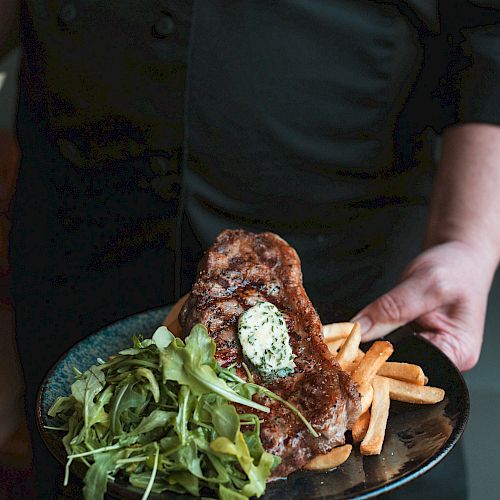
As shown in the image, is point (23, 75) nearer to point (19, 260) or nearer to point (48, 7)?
point (48, 7)

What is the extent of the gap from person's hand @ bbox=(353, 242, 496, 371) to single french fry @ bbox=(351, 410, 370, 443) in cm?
41

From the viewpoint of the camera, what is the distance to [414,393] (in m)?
1.86

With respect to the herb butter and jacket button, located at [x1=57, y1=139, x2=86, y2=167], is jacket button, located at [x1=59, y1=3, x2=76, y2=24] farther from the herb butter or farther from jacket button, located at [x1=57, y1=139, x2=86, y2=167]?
the herb butter

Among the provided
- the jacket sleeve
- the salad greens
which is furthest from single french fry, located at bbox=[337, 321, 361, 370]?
the jacket sleeve

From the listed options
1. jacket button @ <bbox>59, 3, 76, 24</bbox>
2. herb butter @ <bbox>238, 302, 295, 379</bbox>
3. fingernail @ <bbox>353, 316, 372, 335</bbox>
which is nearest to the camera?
herb butter @ <bbox>238, 302, 295, 379</bbox>

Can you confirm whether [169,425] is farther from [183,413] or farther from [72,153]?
[72,153]

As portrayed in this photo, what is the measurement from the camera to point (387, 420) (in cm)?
183

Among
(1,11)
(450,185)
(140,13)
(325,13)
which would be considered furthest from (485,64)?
(1,11)

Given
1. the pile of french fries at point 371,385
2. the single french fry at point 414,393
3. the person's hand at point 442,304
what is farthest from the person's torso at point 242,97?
the single french fry at point 414,393

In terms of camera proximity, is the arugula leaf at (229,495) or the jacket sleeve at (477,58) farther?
the jacket sleeve at (477,58)

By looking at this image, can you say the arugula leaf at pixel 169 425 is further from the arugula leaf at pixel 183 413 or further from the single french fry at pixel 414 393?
the single french fry at pixel 414 393

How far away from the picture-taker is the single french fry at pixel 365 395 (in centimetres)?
181

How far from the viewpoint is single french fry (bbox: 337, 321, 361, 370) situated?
1.95 metres

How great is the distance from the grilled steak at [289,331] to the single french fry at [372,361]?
111mm
